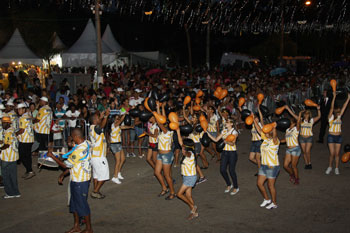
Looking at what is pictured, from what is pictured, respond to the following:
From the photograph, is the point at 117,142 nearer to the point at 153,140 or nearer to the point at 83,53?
the point at 153,140

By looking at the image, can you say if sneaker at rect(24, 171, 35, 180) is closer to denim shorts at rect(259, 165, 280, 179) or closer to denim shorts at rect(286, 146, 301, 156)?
denim shorts at rect(259, 165, 280, 179)

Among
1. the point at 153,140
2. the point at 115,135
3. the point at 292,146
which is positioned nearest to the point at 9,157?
the point at 115,135

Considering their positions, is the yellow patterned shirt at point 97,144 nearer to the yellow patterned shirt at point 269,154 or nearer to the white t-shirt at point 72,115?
the yellow patterned shirt at point 269,154

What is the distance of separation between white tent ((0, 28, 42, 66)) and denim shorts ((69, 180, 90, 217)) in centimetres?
1834

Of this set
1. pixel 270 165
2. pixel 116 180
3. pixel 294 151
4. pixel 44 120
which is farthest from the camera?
pixel 44 120

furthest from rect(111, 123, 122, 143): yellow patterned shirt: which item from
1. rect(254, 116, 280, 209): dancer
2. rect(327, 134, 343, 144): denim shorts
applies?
rect(327, 134, 343, 144): denim shorts

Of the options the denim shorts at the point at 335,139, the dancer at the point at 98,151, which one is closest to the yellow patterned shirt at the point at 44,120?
the dancer at the point at 98,151

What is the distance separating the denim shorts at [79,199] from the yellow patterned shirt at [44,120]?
15.4ft

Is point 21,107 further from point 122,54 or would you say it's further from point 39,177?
point 122,54

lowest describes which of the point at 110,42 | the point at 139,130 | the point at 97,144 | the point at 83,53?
the point at 139,130

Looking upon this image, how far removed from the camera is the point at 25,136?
9.40 m

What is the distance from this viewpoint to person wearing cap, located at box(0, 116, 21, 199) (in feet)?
26.5

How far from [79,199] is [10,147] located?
2416mm

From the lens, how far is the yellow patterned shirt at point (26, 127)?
9047mm
